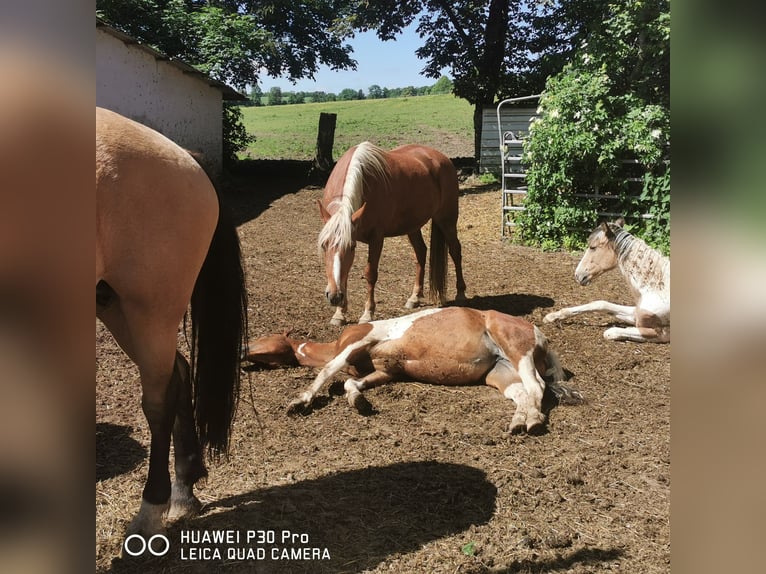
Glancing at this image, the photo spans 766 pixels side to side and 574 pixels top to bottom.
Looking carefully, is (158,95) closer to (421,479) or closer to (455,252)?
(455,252)

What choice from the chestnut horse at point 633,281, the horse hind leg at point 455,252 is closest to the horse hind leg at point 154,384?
the chestnut horse at point 633,281

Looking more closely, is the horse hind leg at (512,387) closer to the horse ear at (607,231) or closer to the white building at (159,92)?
the horse ear at (607,231)

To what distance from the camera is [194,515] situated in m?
2.34

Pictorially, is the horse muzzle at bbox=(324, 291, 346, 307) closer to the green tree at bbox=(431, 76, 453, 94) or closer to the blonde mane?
the blonde mane

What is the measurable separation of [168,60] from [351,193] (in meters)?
6.31

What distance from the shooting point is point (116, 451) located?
2873mm

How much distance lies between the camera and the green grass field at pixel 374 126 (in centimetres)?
1672

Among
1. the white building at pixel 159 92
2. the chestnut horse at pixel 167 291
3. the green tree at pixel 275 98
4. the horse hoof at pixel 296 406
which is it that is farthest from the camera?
the green tree at pixel 275 98

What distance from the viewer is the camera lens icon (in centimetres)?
203

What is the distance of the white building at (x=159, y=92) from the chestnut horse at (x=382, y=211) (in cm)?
326

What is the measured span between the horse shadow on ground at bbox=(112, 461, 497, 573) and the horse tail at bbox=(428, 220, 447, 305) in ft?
10.9
